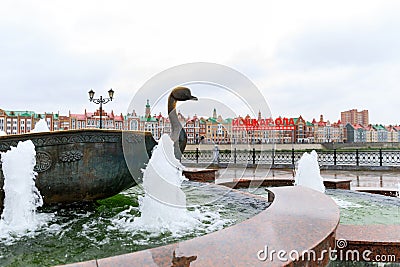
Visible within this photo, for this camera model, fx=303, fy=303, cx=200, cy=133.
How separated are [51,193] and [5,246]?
87cm

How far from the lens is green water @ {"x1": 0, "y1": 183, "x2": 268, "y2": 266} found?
2.27m

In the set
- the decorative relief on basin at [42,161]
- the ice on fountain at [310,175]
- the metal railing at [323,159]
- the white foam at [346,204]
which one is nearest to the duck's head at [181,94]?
the decorative relief on basin at [42,161]

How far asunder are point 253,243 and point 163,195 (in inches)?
72.9

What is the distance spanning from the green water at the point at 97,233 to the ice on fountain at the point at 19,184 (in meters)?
0.28

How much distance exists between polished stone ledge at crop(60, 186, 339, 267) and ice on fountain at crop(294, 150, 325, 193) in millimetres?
3633

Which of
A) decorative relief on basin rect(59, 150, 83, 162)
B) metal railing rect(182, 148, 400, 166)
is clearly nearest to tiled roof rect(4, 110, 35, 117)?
metal railing rect(182, 148, 400, 166)

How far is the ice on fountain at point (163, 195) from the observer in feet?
10.2

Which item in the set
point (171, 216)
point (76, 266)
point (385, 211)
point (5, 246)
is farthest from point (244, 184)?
point (76, 266)

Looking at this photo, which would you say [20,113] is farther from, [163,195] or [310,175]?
[163,195]

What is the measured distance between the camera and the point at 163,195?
3475mm

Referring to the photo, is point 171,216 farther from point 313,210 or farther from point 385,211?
point 385,211

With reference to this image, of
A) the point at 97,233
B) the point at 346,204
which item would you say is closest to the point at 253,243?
the point at 97,233

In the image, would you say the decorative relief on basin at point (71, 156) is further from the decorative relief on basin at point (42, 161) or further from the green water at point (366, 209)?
the green water at point (366, 209)

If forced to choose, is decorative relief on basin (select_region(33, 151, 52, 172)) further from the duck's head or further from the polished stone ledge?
the polished stone ledge
